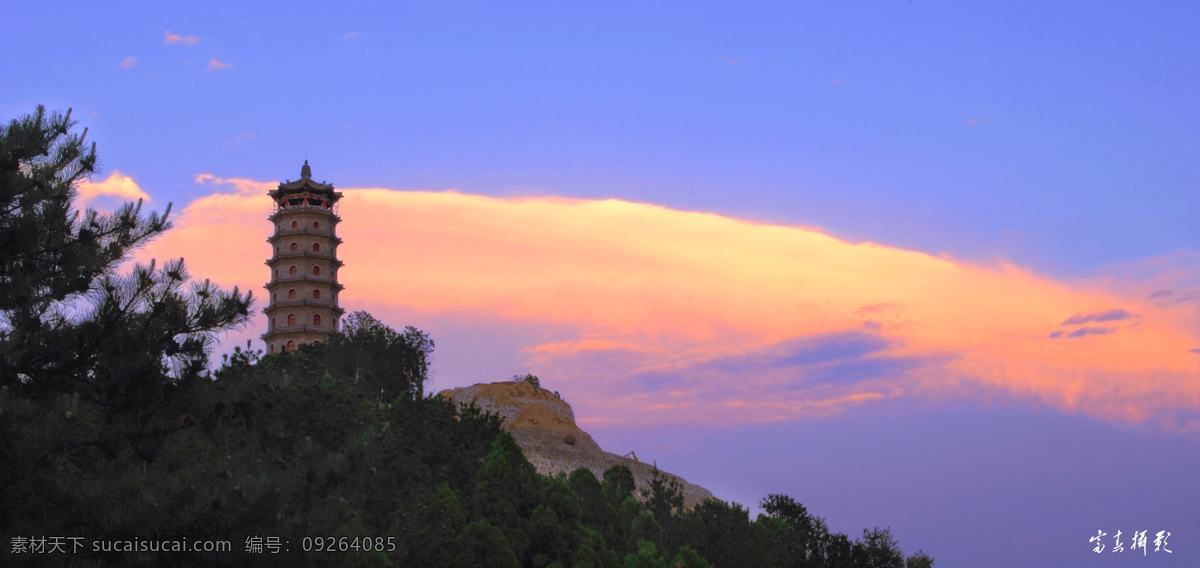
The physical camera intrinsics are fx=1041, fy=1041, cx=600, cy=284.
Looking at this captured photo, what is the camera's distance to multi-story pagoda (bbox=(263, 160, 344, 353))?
6372 centimetres

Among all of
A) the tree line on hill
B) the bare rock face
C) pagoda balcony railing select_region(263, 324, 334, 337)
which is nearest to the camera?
the tree line on hill

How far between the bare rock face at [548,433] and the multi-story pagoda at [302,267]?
1218 centimetres

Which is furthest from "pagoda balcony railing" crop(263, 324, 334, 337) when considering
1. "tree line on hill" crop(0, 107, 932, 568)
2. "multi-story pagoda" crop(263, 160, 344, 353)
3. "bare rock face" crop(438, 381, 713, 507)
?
"tree line on hill" crop(0, 107, 932, 568)

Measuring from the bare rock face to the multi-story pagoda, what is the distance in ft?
40.0

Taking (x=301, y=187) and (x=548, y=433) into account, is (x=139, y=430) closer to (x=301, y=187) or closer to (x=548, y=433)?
(x=548, y=433)

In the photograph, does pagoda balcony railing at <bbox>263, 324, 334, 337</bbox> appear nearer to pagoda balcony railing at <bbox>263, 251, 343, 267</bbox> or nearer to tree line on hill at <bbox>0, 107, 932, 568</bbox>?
pagoda balcony railing at <bbox>263, 251, 343, 267</bbox>

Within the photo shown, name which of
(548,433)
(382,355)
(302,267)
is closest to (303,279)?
(302,267)

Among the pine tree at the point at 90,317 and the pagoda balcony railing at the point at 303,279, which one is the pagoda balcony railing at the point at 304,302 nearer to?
the pagoda balcony railing at the point at 303,279

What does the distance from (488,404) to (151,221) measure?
39.3 metres

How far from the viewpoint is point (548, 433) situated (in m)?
47.0

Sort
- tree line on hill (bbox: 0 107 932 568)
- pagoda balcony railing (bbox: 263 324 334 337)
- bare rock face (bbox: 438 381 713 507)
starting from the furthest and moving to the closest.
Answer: pagoda balcony railing (bbox: 263 324 334 337) → bare rock face (bbox: 438 381 713 507) → tree line on hill (bbox: 0 107 932 568)

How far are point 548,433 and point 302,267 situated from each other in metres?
25.4

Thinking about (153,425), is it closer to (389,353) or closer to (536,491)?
(536,491)

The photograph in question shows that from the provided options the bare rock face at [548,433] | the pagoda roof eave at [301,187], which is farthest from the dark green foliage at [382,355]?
the pagoda roof eave at [301,187]
